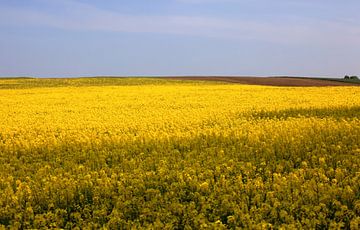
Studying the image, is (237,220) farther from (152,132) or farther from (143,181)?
(152,132)

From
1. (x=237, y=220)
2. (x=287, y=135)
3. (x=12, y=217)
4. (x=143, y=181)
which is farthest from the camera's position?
(x=287, y=135)

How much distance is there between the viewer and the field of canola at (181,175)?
25.5 ft

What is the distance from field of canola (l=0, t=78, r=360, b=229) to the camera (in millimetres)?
7781

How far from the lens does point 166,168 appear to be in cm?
1059

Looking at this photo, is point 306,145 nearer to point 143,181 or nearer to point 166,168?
point 166,168

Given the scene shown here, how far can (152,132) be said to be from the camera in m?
15.0

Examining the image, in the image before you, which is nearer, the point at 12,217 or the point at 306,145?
the point at 12,217

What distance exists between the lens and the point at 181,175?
954cm

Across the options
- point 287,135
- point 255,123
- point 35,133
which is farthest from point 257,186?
point 35,133

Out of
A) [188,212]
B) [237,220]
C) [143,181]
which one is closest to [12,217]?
[143,181]

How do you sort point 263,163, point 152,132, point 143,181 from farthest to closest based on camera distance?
1. point 152,132
2. point 263,163
3. point 143,181

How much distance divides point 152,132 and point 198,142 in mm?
2002

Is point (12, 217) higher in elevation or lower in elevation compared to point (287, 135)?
lower

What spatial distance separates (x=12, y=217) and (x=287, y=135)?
7.67 metres
